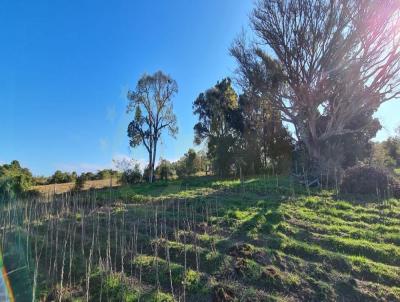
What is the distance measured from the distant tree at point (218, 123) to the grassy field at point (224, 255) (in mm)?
12173

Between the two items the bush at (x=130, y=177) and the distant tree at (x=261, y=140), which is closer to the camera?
the distant tree at (x=261, y=140)

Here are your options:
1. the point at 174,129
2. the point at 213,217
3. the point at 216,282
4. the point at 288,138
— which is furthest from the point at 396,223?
the point at 174,129

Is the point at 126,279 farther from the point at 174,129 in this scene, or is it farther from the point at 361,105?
the point at 174,129

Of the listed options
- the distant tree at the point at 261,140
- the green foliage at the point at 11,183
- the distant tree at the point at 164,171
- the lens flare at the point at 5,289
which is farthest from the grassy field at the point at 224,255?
the distant tree at the point at 164,171

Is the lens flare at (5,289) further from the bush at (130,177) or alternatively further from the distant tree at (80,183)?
the bush at (130,177)

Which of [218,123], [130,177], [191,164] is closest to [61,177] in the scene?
[130,177]

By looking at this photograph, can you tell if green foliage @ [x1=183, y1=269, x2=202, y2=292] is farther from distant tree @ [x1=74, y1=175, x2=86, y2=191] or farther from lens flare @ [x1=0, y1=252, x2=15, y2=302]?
distant tree @ [x1=74, y1=175, x2=86, y2=191]

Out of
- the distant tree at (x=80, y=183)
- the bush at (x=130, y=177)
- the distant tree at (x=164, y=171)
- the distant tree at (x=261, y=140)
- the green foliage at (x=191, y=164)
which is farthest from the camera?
the green foliage at (x=191, y=164)

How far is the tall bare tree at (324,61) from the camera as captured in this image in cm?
1567

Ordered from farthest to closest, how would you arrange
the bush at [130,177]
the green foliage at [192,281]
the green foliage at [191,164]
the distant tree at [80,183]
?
the green foliage at [191,164]
the bush at [130,177]
the distant tree at [80,183]
the green foliage at [192,281]

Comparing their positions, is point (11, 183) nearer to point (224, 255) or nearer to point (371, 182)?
point (224, 255)

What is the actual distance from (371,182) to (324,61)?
6.73 metres

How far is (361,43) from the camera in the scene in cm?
1602

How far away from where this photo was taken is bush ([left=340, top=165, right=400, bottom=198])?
11844 mm
